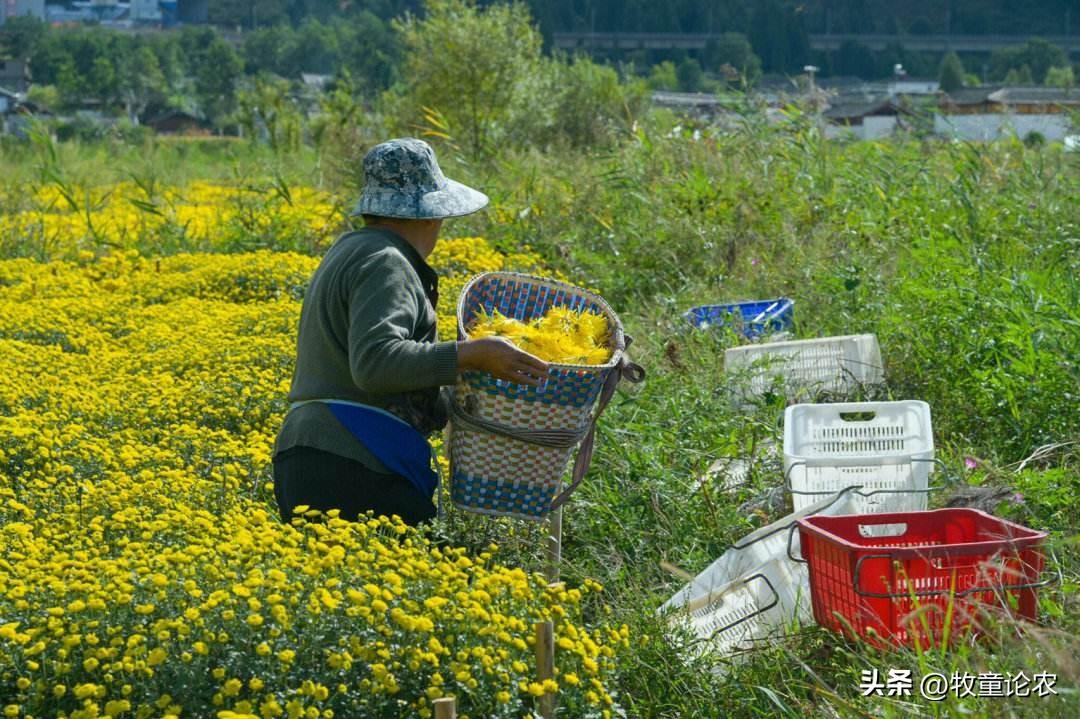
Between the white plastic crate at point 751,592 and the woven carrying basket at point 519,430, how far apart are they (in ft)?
1.64

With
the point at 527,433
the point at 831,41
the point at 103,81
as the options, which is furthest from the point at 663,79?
the point at 527,433

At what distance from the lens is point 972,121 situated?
44.9 ft

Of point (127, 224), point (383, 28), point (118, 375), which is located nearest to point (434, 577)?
point (118, 375)

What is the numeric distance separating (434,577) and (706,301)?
509 centimetres

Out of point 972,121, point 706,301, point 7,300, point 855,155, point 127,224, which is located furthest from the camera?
point 972,121

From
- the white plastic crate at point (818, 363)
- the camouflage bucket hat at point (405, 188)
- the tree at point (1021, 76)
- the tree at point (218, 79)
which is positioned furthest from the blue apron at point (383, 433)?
the tree at point (218, 79)

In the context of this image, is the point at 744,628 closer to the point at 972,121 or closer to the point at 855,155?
the point at 855,155

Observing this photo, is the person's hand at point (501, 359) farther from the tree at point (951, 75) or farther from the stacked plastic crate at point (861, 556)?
the tree at point (951, 75)

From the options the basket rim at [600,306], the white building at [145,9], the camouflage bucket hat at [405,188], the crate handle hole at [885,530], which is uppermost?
the camouflage bucket hat at [405,188]

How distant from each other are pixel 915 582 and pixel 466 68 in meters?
16.9

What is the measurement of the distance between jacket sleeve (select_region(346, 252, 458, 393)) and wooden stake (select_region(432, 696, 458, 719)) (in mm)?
966

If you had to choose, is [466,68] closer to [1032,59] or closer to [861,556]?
[861,556]

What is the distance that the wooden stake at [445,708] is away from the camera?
8.85 ft

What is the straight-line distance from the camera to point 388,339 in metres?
3.46
